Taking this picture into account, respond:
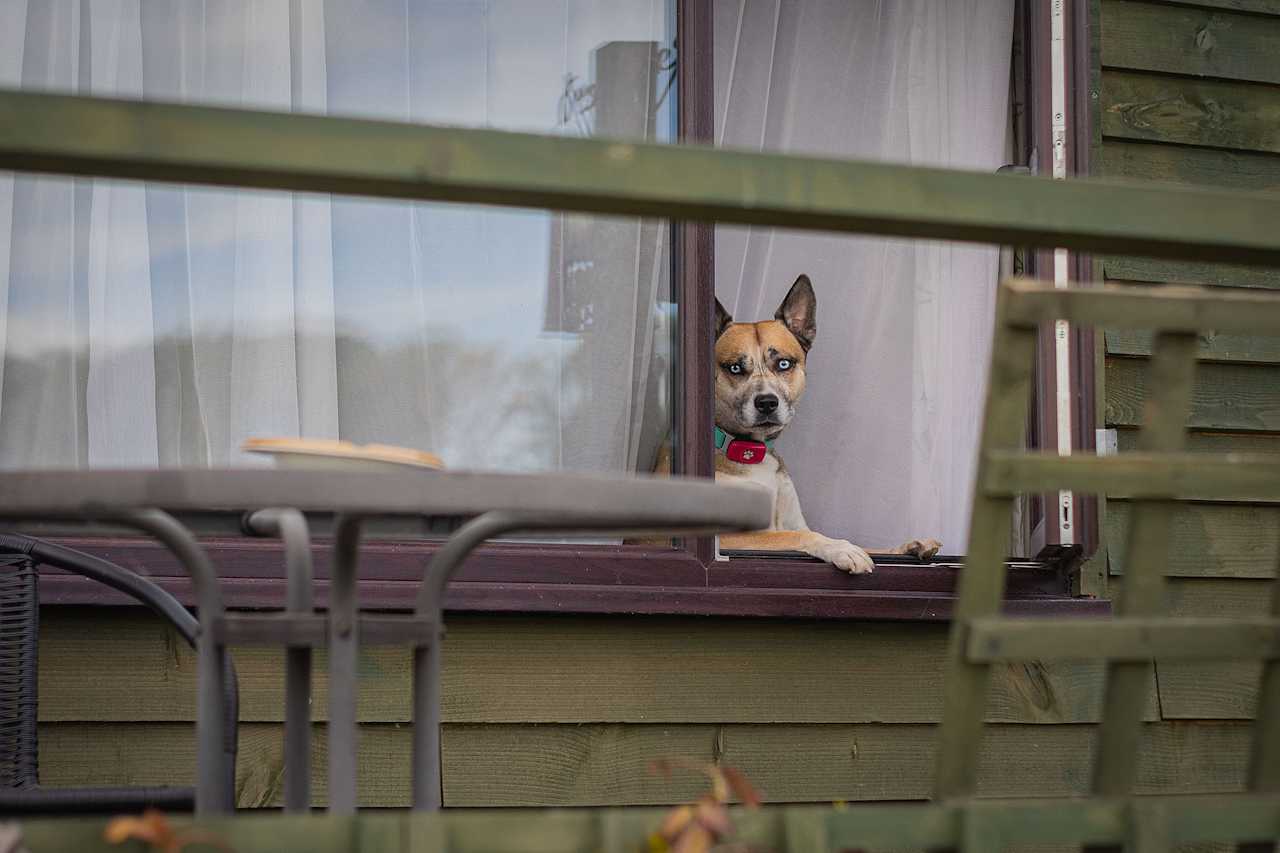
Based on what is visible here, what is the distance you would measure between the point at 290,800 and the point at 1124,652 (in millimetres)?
674

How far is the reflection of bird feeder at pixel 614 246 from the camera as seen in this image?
2.71 m

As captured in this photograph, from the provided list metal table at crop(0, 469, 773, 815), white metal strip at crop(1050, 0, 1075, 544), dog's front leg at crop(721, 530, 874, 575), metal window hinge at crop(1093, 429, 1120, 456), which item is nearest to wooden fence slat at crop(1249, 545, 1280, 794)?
metal table at crop(0, 469, 773, 815)

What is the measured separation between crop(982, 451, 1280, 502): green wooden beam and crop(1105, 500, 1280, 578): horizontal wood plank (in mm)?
1870

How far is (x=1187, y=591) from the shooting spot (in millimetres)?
2777

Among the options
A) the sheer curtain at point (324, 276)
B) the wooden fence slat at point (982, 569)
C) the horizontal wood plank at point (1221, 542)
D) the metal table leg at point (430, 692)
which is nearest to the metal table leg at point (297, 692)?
the metal table leg at point (430, 692)

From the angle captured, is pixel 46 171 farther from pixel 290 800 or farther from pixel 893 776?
pixel 893 776

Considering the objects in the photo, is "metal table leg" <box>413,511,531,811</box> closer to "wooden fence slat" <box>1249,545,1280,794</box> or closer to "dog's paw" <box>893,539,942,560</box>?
"wooden fence slat" <box>1249,545,1280,794</box>

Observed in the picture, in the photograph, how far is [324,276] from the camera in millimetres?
2592

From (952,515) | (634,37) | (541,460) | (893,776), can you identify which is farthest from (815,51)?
(893,776)

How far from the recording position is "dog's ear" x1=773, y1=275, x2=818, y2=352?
11.4 ft

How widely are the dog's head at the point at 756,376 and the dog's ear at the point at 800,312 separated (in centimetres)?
3

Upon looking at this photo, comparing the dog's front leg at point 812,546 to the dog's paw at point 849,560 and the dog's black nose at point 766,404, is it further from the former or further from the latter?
the dog's black nose at point 766,404

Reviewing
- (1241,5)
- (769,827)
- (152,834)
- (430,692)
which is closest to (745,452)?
(1241,5)

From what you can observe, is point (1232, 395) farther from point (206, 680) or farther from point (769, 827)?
point (206, 680)
